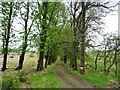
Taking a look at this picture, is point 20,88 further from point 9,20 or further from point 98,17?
point 98,17

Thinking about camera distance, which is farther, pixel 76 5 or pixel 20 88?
pixel 76 5

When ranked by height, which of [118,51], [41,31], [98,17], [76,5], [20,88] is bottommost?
[20,88]

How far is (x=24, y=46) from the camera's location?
71.8 ft

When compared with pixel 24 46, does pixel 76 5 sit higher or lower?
higher

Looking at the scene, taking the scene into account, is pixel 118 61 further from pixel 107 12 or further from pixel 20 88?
pixel 20 88

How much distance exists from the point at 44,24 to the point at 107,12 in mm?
6307

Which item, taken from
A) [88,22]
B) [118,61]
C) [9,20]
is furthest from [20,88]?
[118,61]

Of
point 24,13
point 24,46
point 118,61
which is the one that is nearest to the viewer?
point 24,46

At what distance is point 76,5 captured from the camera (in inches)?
1181

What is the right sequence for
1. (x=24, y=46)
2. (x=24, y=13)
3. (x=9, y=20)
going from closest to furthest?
(x=24, y=46), (x=9, y=20), (x=24, y=13)

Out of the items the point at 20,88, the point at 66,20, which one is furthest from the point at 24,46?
the point at 66,20

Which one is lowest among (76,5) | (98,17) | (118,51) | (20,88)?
(20,88)

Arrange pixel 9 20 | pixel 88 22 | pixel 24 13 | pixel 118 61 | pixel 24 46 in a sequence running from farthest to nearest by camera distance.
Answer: pixel 118 61 → pixel 88 22 → pixel 24 13 → pixel 9 20 → pixel 24 46

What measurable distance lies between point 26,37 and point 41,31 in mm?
1553
